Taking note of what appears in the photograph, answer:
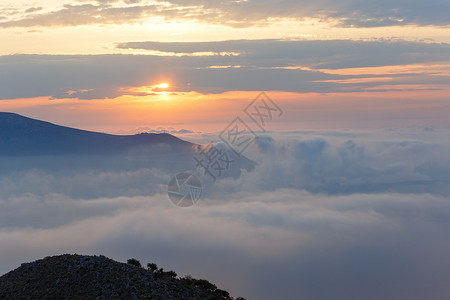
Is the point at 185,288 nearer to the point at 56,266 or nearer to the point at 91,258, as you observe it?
the point at 91,258

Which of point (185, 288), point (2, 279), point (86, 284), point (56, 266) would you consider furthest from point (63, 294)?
point (185, 288)

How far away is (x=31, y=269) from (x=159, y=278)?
1049 inches

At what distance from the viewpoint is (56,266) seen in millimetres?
83125

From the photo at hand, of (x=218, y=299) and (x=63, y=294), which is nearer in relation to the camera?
(x=63, y=294)

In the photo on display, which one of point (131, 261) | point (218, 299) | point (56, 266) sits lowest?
point (218, 299)

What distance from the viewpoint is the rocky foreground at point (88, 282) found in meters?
75.6

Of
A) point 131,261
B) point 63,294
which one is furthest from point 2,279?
point 131,261

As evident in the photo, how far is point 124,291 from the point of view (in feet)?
248

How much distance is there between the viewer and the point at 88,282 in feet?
255

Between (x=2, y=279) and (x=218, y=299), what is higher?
(x=2, y=279)

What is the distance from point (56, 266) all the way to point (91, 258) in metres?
6.87

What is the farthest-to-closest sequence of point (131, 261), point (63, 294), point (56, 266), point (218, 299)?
point (131, 261) → point (218, 299) → point (56, 266) → point (63, 294)

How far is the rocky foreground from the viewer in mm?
75562

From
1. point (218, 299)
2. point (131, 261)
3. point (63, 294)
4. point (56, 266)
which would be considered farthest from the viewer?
point (131, 261)
